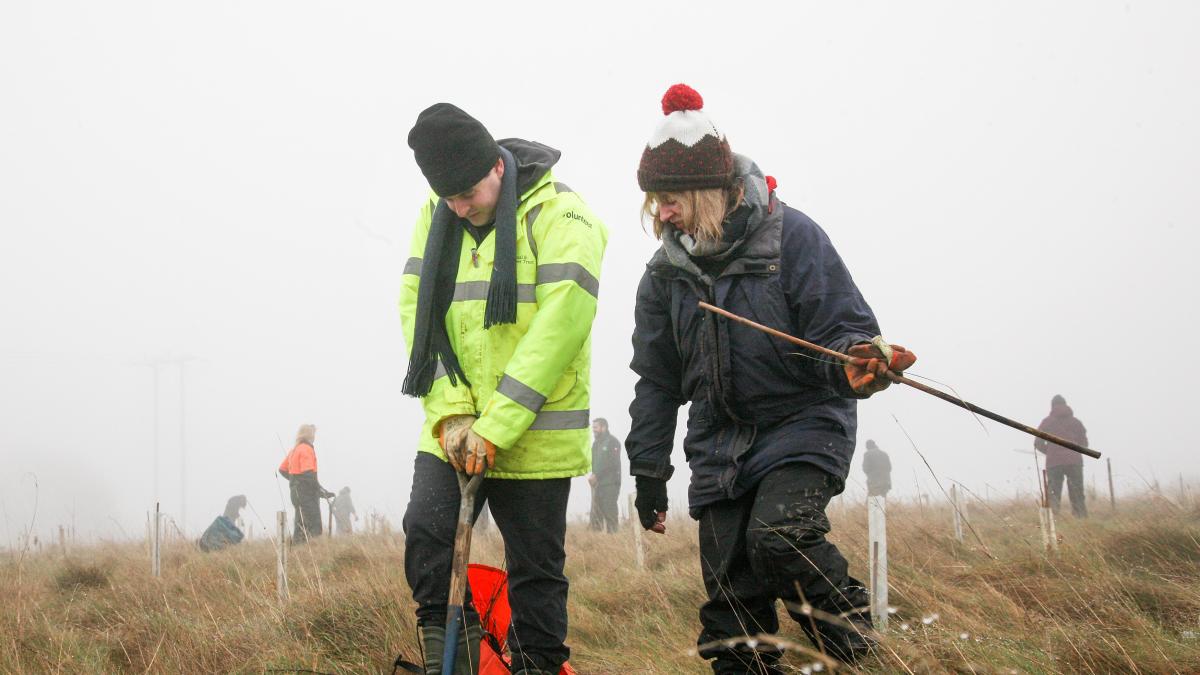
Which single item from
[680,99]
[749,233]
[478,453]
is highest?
[680,99]

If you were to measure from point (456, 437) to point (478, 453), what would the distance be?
0.35ft

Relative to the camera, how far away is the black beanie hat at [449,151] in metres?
3.07

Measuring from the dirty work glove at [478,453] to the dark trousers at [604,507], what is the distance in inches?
517

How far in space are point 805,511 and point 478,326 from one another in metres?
1.16

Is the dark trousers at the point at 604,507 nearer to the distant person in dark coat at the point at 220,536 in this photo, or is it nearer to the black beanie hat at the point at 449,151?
the distant person in dark coat at the point at 220,536

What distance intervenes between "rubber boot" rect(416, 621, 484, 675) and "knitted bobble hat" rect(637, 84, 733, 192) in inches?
58.3

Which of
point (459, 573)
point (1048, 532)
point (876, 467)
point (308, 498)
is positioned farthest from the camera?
point (876, 467)

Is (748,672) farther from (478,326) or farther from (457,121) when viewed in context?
(457,121)

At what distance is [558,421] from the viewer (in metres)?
3.13

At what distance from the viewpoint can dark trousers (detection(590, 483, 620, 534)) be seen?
1622cm

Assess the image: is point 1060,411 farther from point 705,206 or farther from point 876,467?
point 705,206

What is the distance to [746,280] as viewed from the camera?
298cm

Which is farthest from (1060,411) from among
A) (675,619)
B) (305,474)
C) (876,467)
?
(675,619)

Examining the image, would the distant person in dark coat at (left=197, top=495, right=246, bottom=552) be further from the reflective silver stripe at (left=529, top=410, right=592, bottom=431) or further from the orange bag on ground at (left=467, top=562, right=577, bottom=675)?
the reflective silver stripe at (left=529, top=410, right=592, bottom=431)
